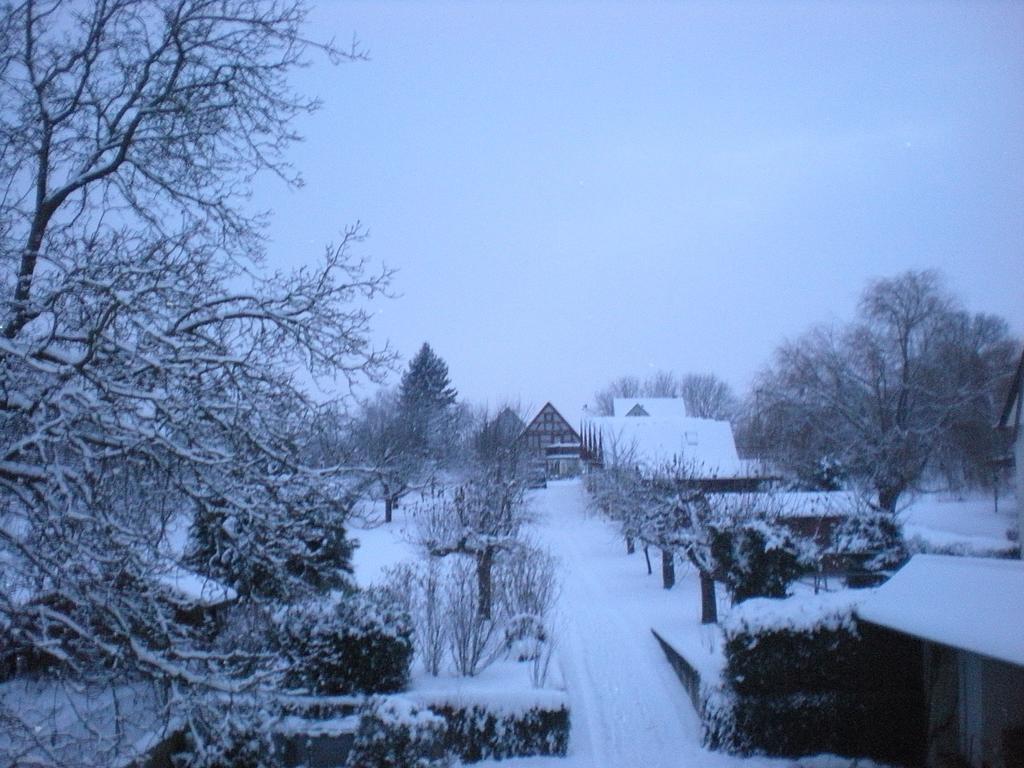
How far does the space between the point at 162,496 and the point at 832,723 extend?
29.4 ft

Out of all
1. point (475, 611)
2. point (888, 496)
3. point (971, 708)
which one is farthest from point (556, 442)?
point (971, 708)

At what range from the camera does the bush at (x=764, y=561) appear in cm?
1461

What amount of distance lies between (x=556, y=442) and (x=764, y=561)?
5400 centimetres

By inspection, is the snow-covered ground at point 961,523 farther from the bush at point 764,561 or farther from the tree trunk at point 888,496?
the bush at point 764,561

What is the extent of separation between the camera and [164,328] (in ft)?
19.9

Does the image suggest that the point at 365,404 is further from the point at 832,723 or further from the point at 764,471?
the point at 764,471

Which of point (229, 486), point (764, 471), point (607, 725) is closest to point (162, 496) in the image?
point (229, 486)

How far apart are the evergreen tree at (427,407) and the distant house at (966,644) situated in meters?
6.34

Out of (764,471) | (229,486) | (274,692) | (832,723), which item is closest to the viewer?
(229,486)

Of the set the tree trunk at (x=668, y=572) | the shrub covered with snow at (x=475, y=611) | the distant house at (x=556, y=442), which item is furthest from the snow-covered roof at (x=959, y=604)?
the distant house at (x=556, y=442)

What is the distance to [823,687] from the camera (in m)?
11.0

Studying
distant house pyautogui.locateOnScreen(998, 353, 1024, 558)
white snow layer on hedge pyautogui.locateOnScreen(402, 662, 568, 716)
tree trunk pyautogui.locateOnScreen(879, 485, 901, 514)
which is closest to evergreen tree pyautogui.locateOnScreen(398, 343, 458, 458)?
white snow layer on hedge pyautogui.locateOnScreen(402, 662, 568, 716)

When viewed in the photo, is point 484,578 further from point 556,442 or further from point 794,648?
point 556,442

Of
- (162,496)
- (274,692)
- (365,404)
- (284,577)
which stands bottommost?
(274,692)
